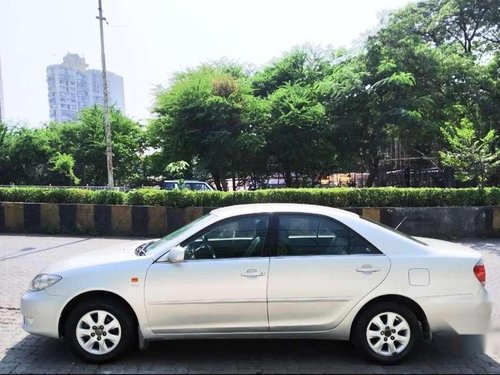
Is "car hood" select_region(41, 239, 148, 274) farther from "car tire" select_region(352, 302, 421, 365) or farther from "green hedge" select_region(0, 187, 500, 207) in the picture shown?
"green hedge" select_region(0, 187, 500, 207)

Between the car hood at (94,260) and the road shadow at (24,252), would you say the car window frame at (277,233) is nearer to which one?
the car hood at (94,260)

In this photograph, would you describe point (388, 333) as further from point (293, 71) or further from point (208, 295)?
point (293, 71)

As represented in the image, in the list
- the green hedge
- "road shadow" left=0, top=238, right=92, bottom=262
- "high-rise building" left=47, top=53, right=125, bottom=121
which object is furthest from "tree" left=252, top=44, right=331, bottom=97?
"high-rise building" left=47, top=53, right=125, bottom=121

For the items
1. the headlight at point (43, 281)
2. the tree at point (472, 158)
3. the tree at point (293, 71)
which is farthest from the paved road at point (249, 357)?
the tree at point (293, 71)

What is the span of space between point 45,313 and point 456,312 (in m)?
3.65

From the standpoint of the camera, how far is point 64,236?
39.3ft

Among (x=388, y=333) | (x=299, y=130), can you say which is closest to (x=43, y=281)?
(x=388, y=333)

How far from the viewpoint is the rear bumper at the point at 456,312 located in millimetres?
4332

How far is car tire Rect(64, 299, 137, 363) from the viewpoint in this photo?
4.36 metres

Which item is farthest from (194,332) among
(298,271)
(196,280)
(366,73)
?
(366,73)

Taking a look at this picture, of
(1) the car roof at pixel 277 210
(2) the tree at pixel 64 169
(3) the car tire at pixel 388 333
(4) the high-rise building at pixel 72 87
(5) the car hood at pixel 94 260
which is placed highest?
(4) the high-rise building at pixel 72 87

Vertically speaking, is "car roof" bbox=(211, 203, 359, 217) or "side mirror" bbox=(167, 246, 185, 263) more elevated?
"car roof" bbox=(211, 203, 359, 217)

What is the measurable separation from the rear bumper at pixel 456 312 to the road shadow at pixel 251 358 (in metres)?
0.35

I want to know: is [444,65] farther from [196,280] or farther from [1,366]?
[1,366]
